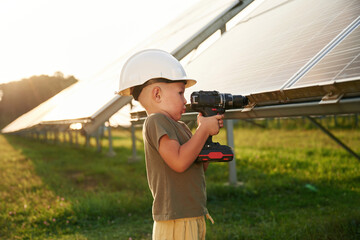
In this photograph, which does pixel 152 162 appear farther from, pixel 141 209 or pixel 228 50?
pixel 141 209

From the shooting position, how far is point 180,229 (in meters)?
2.03

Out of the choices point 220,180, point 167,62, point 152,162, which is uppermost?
point 167,62

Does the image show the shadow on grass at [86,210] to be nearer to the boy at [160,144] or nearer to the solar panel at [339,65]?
the boy at [160,144]

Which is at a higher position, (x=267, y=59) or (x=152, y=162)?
(x=267, y=59)

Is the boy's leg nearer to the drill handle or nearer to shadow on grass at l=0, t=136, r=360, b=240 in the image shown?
the drill handle


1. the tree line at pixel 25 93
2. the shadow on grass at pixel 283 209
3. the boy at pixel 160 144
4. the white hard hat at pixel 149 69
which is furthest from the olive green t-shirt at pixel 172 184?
the tree line at pixel 25 93

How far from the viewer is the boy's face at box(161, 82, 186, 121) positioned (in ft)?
6.75

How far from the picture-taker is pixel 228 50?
4.42m

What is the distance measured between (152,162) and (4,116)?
53606 millimetres

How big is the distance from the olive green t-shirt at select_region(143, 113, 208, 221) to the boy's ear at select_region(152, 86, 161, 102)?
0.11 m

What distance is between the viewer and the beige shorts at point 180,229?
2029mm

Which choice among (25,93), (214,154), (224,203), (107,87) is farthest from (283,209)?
(25,93)

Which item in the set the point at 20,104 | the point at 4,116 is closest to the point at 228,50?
the point at 4,116

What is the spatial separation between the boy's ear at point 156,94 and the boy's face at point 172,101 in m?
0.02
